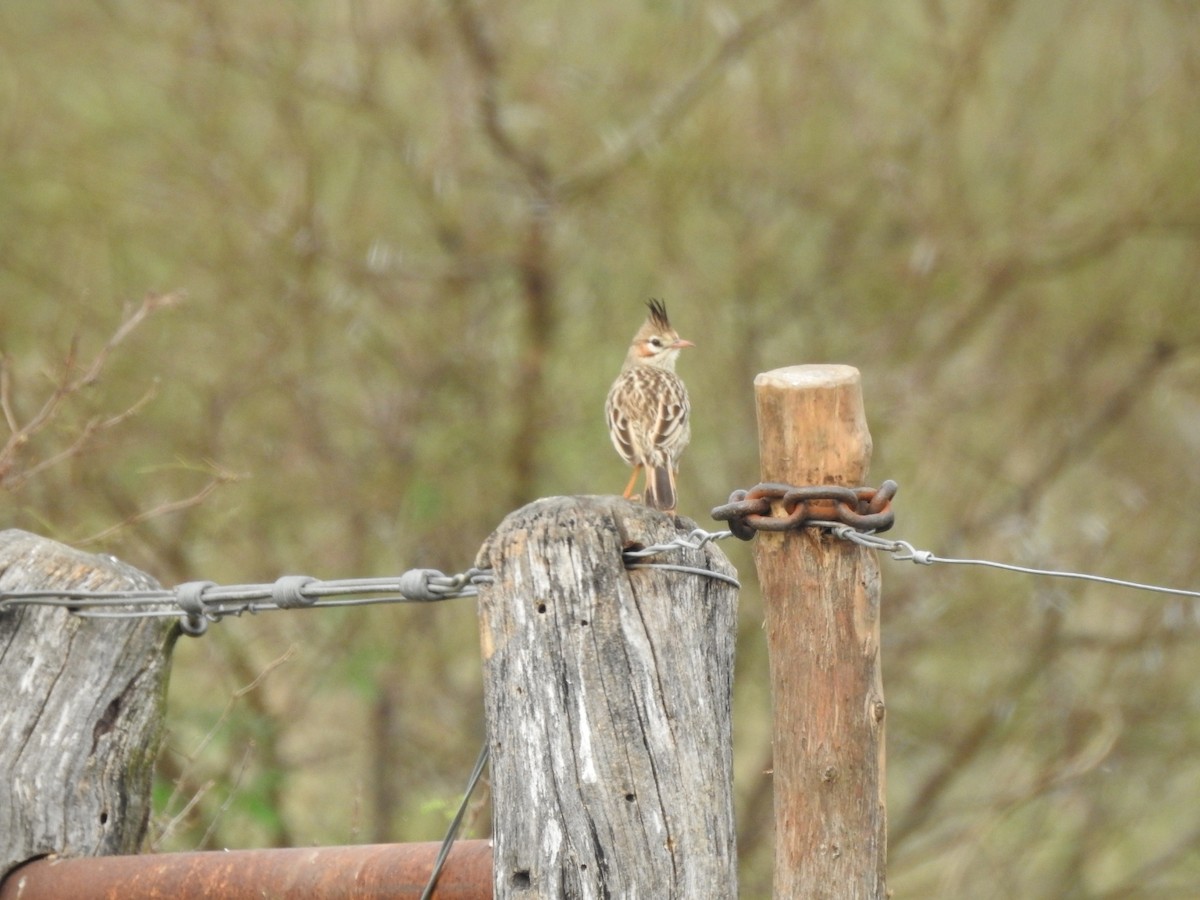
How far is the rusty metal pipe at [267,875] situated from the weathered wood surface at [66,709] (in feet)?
0.34

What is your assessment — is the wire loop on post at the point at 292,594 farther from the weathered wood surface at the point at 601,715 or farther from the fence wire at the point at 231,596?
the weathered wood surface at the point at 601,715

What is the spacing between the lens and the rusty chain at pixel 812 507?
2.68m

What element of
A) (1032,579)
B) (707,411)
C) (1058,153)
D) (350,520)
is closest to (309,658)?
(350,520)

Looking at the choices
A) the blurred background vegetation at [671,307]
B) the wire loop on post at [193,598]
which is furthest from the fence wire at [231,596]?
the blurred background vegetation at [671,307]

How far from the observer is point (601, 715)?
2605 millimetres

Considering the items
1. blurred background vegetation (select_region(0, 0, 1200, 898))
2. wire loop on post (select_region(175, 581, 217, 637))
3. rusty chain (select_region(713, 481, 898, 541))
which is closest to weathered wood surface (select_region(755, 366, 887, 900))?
rusty chain (select_region(713, 481, 898, 541))

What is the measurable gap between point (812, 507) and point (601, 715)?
0.52 metres

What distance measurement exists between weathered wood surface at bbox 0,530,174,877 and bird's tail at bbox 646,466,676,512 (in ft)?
5.58

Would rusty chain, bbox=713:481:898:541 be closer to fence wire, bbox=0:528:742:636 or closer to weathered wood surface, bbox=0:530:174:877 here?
fence wire, bbox=0:528:742:636

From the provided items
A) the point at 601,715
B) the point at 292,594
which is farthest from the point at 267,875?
the point at 601,715

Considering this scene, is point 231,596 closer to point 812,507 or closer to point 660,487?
point 812,507

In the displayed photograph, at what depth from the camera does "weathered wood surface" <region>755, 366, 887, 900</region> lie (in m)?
2.64

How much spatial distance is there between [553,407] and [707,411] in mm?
983

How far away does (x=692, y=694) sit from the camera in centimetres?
265
